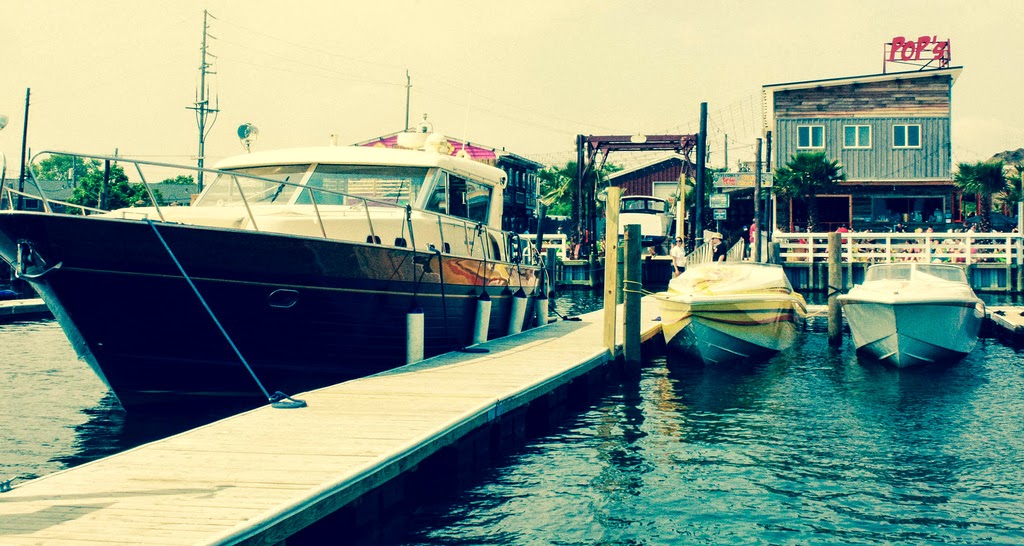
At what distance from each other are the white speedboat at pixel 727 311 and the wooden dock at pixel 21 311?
48.2 feet

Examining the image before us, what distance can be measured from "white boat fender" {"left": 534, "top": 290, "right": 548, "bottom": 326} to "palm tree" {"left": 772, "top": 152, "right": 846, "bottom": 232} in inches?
736

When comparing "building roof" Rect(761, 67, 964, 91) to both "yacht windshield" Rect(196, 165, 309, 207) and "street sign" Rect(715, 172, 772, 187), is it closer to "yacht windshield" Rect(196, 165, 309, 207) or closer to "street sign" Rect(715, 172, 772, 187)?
"street sign" Rect(715, 172, 772, 187)

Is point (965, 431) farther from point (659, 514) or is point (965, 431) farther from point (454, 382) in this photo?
point (454, 382)

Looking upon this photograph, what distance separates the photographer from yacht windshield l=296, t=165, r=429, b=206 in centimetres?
1245

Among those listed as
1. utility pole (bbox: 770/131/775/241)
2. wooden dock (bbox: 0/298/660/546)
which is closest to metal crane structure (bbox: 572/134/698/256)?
utility pole (bbox: 770/131/775/241)

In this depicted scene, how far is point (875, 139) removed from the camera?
36.8 meters

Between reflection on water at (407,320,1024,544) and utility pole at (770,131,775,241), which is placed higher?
utility pole at (770,131,775,241)

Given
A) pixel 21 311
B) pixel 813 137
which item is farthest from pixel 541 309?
pixel 813 137

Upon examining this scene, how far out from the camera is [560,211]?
10594cm

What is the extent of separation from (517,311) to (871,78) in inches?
1026

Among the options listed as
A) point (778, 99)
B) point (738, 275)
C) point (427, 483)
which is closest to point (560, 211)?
point (778, 99)

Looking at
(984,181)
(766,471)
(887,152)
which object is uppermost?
(887,152)

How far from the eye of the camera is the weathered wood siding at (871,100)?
36.4 metres

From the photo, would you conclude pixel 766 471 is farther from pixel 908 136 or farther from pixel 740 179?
pixel 908 136
